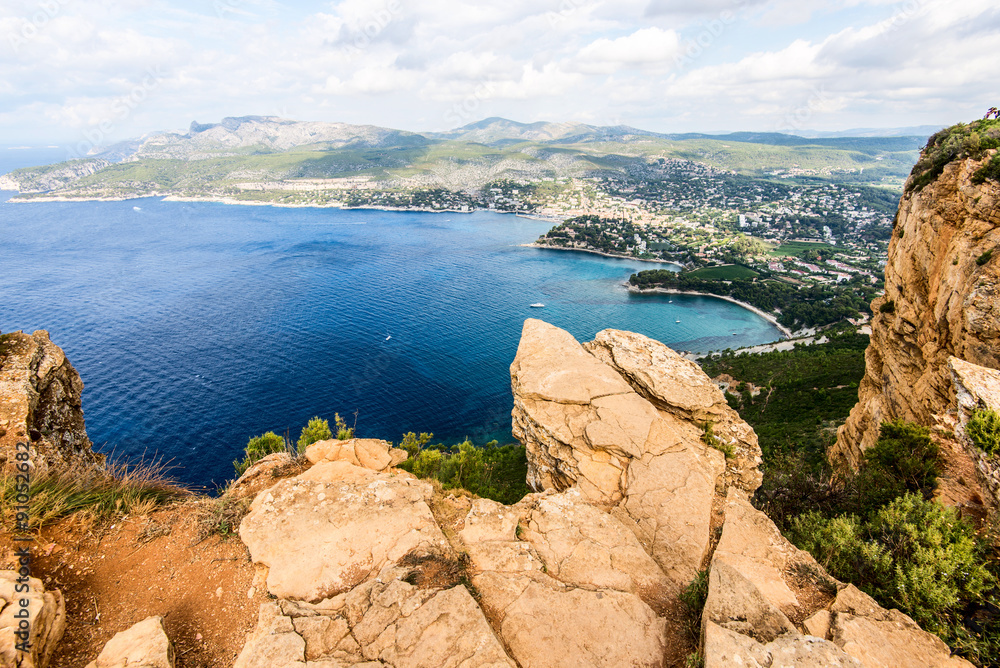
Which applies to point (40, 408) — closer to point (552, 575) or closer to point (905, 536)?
point (552, 575)

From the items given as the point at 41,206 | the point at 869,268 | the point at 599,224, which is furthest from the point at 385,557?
the point at 41,206

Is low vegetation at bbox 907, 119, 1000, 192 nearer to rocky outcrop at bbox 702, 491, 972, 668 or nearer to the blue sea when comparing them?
rocky outcrop at bbox 702, 491, 972, 668

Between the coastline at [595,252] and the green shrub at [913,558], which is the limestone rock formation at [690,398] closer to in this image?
the green shrub at [913,558]

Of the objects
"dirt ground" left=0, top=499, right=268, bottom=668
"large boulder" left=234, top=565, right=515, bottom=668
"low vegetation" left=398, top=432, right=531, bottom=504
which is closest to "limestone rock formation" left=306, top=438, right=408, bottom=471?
"low vegetation" left=398, top=432, right=531, bottom=504

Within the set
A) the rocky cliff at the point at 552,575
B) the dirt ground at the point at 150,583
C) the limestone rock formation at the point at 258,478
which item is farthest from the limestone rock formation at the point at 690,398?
the dirt ground at the point at 150,583

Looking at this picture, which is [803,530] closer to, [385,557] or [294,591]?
[385,557]
